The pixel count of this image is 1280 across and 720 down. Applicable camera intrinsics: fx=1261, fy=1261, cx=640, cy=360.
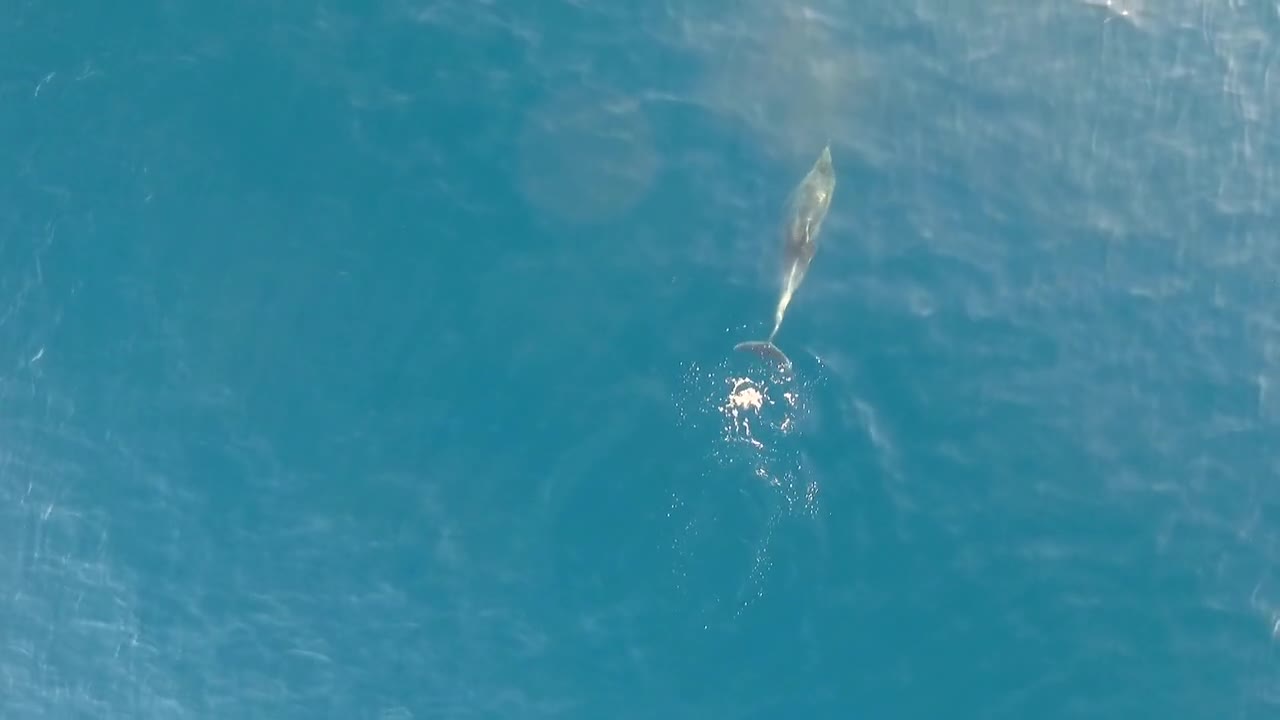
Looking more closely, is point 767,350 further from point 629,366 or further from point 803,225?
point 629,366

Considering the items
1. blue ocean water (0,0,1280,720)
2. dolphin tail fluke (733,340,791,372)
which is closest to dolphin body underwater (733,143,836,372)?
blue ocean water (0,0,1280,720)

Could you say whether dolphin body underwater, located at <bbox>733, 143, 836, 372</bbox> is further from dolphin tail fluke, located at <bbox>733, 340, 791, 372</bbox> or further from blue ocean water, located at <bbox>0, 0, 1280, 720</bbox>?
dolphin tail fluke, located at <bbox>733, 340, 791, 372</bbox>

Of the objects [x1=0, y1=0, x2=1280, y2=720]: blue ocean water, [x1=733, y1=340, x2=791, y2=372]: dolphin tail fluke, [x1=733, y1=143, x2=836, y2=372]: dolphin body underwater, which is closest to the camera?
[x1=733, y1=340, x2=791, y2=372]: dolphin tail fluke

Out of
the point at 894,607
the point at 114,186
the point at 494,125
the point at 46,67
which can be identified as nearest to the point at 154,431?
the point at 114,186

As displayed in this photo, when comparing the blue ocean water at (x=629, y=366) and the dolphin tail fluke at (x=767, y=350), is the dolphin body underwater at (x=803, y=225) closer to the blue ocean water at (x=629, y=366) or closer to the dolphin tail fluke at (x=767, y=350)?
the blue ocean water at (x=629, y=366)

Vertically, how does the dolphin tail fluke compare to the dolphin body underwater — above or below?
below

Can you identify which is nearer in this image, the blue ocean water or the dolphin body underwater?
the blue ocean water

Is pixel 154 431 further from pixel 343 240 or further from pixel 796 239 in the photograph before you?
pixel 796 239

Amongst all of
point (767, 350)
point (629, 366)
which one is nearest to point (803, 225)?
point (767, 350)
